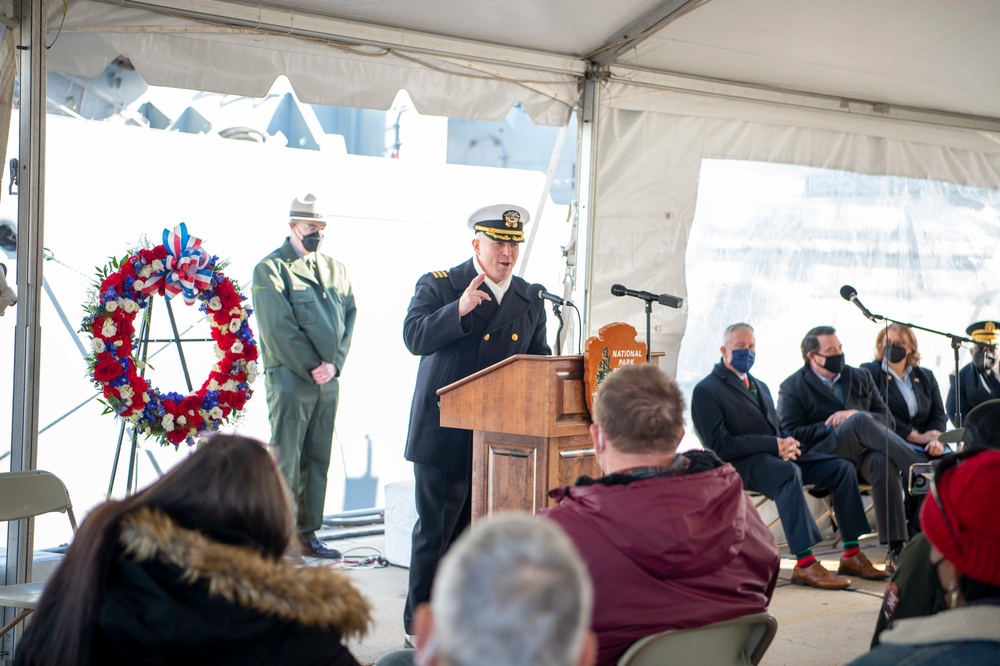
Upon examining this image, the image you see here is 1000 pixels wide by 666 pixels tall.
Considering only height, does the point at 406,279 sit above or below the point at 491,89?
below

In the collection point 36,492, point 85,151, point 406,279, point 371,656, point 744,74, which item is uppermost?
point 744,74

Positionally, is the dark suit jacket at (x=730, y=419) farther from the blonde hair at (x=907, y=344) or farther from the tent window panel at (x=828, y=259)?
the blonde hair at (x=907, y=344)

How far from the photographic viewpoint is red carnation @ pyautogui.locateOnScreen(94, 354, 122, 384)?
3775mm

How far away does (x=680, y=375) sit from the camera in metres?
5.78

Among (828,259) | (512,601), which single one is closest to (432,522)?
(512,601)

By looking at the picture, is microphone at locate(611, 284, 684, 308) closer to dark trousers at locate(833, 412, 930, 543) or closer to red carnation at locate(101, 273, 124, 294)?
red carnation at locate(101, 273, 124, 294)

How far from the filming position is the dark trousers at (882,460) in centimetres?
527

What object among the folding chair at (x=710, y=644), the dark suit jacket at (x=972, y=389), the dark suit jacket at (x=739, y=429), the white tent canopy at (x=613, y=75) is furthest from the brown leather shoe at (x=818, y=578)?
the folding chair at (x=710, y=644)

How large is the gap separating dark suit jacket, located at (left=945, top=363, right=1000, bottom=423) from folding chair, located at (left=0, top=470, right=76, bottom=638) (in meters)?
5.67

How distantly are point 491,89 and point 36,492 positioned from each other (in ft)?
9.54

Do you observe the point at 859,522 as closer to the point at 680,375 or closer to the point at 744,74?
the point at 680,375

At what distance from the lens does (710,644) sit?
191 cm

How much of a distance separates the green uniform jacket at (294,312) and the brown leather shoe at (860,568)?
3090 millimetres

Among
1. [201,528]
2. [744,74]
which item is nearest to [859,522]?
[744,74]
